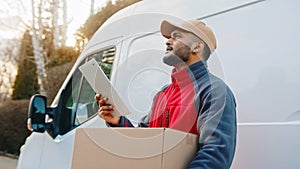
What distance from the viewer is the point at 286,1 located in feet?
5.24

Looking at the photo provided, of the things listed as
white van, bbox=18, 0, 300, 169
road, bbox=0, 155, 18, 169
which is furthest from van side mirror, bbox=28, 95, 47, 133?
road, bbox=0, 155, 18, 169

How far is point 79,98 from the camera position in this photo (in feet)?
10.3

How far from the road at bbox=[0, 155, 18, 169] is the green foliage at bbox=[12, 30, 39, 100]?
2.80m

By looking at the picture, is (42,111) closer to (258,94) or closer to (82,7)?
(258,94)

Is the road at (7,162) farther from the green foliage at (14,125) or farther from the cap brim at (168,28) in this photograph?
the cap brim at (168,28)

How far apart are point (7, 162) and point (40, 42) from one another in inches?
174

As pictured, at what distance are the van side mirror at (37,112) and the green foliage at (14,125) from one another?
22.9 ft

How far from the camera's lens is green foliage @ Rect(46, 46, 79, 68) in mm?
10961

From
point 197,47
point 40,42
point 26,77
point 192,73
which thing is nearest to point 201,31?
point 197,47

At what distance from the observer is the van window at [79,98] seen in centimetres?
290

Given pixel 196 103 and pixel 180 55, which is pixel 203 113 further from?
pixel 180 55

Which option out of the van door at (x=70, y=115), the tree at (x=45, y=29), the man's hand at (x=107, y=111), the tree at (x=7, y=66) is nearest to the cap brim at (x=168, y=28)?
the man's hand at (x=107, y=111)

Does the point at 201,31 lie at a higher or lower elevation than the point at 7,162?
higher

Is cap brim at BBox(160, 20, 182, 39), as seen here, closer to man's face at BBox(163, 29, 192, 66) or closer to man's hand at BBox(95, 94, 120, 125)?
man's face at BBox(163, 29, 192, 66)
